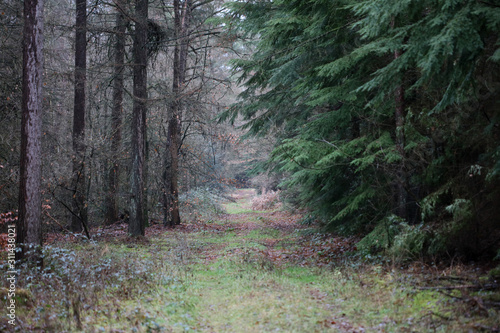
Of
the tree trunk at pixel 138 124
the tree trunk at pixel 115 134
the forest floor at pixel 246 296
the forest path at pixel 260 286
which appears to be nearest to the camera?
the forest floor at pixel 246 296

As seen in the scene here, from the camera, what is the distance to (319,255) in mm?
10047

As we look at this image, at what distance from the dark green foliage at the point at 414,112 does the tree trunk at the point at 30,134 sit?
19.2ft

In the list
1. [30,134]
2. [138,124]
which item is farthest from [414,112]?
[138,124]

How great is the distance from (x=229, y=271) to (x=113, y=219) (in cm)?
945

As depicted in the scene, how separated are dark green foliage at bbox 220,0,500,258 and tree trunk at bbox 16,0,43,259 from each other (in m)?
5.85

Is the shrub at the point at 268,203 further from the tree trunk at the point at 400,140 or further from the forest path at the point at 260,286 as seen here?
the tree trunk at the point at 400,140

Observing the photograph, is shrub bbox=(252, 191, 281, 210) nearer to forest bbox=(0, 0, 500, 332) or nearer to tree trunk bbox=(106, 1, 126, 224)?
forest bbox=(0, 0, 500, 332)

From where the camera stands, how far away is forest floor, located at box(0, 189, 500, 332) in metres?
4.72

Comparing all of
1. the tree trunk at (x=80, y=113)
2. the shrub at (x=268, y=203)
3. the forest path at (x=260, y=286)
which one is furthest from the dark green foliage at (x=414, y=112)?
the shrub at (x=268, y=203)

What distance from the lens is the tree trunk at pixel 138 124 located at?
12109mm

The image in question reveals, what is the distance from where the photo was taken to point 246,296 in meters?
6.38

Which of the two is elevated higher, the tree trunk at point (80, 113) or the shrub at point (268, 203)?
the tree trunk at point (80, 113)

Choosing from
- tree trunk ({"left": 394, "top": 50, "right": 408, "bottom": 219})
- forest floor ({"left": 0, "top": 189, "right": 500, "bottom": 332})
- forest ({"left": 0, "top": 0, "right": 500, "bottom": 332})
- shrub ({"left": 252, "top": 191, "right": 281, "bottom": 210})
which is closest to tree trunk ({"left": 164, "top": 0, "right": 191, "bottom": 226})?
forest ({"left": 0, "top": 0, "right": 500, "bottom": 332})

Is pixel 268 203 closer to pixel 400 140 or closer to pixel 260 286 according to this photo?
pixel 400 140
